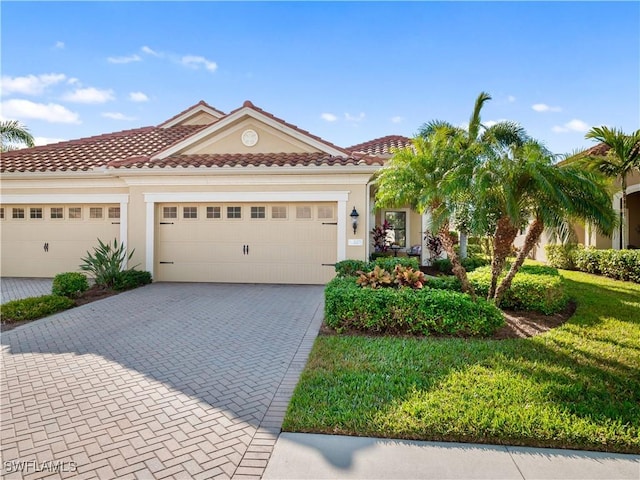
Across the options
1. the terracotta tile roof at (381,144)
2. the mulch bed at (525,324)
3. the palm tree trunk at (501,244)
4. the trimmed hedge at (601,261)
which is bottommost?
the mulch bed at (525,324)

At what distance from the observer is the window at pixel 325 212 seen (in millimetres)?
10930

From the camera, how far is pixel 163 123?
51.8 ft

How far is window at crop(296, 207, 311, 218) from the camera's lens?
433 inches

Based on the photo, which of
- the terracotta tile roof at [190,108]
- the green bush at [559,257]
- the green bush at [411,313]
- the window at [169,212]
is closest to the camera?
the green bush at [411,313]

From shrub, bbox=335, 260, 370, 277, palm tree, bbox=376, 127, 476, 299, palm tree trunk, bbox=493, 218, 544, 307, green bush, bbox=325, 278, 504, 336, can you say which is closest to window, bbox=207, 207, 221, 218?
shrub, bbox=335, 260, 370, 277

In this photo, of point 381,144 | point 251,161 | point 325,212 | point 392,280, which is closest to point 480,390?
point 392,280

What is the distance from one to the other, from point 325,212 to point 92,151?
9.69 m

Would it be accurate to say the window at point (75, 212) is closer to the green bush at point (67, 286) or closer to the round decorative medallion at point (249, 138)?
the green bush at point (67, 286)

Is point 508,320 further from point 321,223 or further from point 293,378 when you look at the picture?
point 321,223

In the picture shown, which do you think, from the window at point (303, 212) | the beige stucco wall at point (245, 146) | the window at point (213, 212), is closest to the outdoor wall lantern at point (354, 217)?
the window at point (303, 212)

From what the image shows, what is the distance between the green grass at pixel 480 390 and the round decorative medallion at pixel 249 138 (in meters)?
8.13

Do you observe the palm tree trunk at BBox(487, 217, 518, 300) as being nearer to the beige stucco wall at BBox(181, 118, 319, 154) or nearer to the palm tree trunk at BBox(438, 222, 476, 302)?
the palm tree trunk at BBox(438, 222, 476, 302)

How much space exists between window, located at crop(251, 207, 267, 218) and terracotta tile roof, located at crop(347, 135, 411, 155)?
620 cm

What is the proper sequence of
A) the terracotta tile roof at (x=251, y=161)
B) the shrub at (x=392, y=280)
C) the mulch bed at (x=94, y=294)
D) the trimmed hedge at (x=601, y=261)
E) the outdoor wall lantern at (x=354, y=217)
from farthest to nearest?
the trimmed hedge at (x=601, y=261) < the outdoor wall lantern at (x=354, y=217) < the terracotta tile roof at (x=251, y=161) < the mulch bed at (x=94, y=294) < the shrub at (x=392, y=280)
